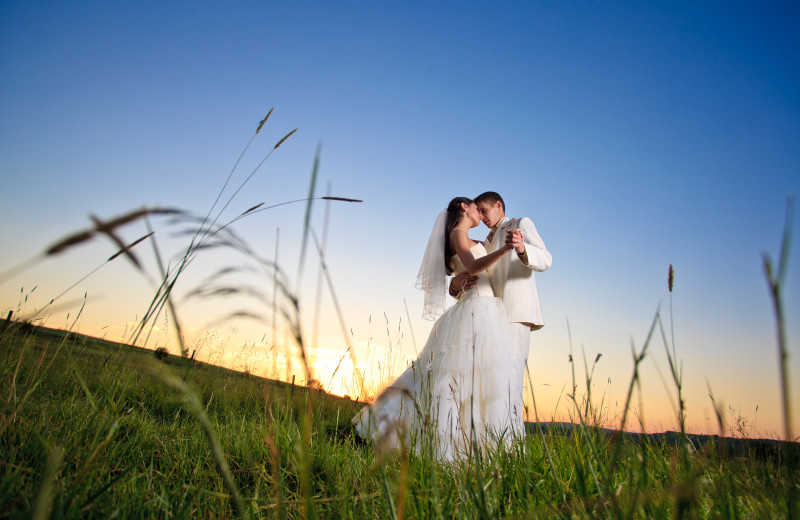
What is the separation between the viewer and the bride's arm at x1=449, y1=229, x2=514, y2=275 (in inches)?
178

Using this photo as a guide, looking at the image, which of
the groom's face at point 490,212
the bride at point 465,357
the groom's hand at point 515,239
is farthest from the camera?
the groom's face at point 490,212

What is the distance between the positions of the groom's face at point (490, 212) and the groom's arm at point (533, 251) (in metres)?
0.55

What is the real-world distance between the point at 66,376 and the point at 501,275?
4.69 metres

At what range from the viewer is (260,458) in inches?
97.1

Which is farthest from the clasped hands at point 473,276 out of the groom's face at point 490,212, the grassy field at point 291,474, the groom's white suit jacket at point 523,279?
the grassy field at point 291,474

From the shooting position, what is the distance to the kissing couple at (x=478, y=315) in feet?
13.5

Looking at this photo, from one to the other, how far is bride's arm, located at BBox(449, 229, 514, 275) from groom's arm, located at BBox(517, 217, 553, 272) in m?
0.27

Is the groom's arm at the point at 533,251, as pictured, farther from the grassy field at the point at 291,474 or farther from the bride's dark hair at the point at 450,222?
the grassy field at the point at 291,474

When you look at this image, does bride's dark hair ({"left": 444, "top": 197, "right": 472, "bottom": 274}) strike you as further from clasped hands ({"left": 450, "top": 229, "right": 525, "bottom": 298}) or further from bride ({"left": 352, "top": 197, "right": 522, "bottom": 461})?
clasped hands ({"left": 450, "top": 229, "right": 525, "bottom": 298})

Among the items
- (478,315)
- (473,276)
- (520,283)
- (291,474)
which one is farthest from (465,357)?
(291,474)

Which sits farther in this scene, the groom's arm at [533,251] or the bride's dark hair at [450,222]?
the bride's dark hair at [450,222]

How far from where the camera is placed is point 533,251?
4656mm

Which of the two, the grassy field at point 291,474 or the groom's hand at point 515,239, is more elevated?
the groom's hand at point 515,239

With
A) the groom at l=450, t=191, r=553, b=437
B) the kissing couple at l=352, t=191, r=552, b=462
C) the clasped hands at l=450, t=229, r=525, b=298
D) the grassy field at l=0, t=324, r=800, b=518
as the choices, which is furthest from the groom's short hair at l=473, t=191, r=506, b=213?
the grassy field at l=0, t=324, r=800, b=518
